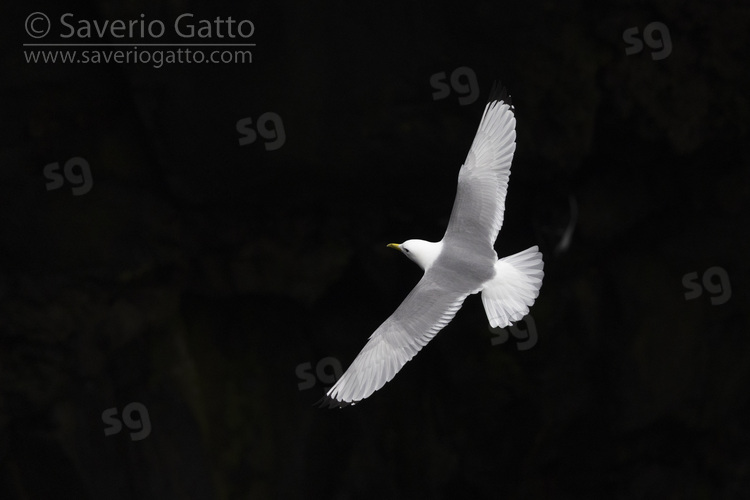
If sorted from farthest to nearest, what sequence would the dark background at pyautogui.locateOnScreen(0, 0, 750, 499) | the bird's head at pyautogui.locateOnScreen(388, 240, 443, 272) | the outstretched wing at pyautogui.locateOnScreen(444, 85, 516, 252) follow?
the dark background at pyautogui.locateOnScreen(0, 0, 750, 499) → the outstretched wing at pyautogui.locateOnScreen(444, 85, 516, 252) → the bird's head at pyautogui.locateOnScreen(388, 240, 443, 272)

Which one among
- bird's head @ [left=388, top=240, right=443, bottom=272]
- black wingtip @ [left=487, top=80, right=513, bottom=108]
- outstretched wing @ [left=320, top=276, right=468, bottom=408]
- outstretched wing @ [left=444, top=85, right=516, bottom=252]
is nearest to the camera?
outstretched wing @ [left=320, top=276, right=468, bottom=408]

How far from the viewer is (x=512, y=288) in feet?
9.74

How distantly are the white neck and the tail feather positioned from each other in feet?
0.62

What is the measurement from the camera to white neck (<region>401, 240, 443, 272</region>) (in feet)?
10.0

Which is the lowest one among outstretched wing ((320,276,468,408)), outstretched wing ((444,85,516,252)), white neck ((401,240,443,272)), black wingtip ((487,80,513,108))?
outstretched wing ((320,276,468,408))

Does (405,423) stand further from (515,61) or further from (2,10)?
(2,10)

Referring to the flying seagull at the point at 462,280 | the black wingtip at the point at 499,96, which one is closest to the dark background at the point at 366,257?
the black wingtip at the point at 499,96

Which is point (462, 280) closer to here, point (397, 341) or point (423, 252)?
point (423, 252)

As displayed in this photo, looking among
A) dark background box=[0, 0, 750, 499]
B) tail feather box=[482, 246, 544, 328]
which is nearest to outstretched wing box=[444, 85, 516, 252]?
tail feather box=[482, 246, 544, 328]

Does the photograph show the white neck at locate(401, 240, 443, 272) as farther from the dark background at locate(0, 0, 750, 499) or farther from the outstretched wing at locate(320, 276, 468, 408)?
the dark background at locate(0, 0, 750, 499)

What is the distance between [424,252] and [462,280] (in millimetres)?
164

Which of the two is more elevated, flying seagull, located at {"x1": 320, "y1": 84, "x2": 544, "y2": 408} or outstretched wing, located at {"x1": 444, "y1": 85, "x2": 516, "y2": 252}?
outstretched wing, located at {"x1": 444, "y1": 85, "x2": 516, "y2": 252}

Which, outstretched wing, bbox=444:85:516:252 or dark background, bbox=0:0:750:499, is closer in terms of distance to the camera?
outstretched wing, bbox=444:85:516:252

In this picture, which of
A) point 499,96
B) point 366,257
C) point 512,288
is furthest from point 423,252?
point 366,257
